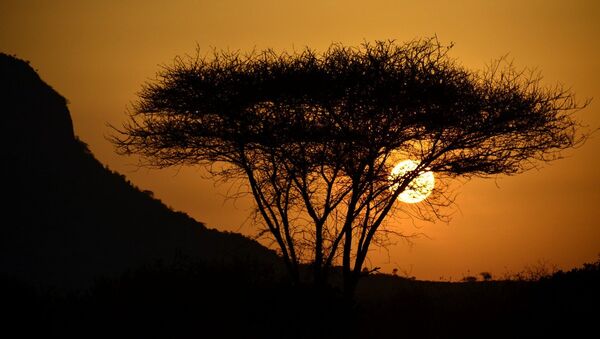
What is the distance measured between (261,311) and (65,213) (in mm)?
44029

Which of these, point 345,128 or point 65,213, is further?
point 65,213

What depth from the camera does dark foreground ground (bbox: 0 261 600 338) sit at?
2144 centimetres

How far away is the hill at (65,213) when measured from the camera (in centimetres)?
5925

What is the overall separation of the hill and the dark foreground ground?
31.4m

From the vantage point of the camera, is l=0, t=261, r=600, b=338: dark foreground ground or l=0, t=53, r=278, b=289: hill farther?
l=0, t=53, r=278, b=289: hill

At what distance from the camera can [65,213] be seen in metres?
63.3

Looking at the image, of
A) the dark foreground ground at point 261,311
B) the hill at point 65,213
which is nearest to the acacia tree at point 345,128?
the dark foreground ground at point 261,311

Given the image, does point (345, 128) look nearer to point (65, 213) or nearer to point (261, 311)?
point (261, 311)

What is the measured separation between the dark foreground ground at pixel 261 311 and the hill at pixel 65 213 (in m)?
31.4

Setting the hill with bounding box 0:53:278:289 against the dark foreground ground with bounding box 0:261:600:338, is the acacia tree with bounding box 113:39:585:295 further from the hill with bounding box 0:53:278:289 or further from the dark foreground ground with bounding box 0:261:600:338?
the hill with bounding box 0:53:278:289

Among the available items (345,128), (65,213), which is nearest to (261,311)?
(345,128)

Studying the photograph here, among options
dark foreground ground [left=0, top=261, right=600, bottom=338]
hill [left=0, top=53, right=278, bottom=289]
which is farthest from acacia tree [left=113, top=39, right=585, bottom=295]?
hill [left=0, top=53, right=278, bottom=289]

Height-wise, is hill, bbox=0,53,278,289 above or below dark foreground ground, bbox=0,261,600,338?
above

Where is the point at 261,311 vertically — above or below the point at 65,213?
below
